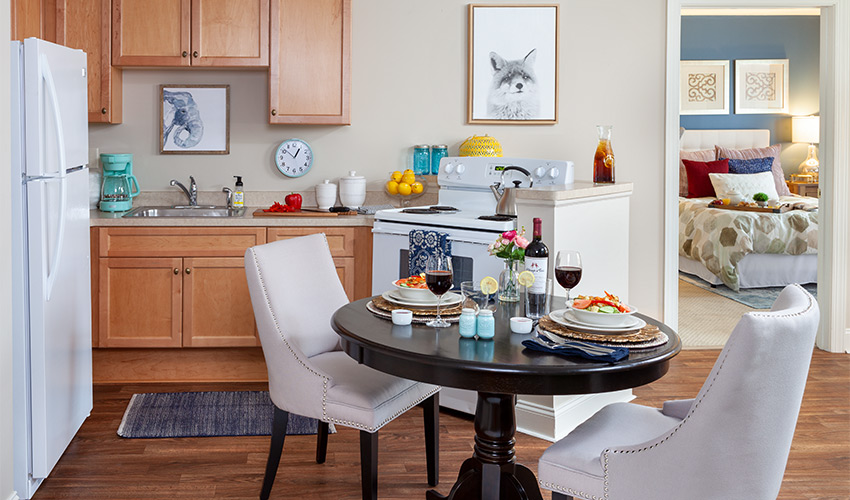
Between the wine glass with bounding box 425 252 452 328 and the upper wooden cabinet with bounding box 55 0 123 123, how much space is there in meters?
2.83

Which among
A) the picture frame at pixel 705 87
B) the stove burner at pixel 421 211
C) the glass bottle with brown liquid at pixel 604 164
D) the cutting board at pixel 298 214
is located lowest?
the cutting board at pixel 298 214

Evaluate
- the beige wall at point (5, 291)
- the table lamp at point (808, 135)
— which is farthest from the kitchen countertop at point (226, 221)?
the table lamp at point (808, 135)

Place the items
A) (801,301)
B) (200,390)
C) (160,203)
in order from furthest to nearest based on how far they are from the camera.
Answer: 1. (160,203)
2. (200,390)
3. (801,301)

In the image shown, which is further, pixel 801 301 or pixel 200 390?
pixel 200 390

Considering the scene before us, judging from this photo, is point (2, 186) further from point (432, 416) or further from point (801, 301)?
point (801, 301)

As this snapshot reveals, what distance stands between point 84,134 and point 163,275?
0.97m

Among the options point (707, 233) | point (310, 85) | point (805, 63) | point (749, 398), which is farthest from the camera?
point (805, 63)

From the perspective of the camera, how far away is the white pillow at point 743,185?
25.0 ft

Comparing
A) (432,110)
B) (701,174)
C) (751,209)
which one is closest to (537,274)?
(432,110)

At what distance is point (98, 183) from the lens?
4.43 meters

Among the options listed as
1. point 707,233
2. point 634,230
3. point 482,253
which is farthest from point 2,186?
point 707,233

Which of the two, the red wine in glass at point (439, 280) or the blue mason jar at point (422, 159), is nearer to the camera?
the red wine in glass at point (439, 280)

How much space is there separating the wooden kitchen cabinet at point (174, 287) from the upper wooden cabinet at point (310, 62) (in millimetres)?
723

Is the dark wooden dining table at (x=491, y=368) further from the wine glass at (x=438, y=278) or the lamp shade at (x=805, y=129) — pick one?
the lamp shade at (x=805, y=129)
